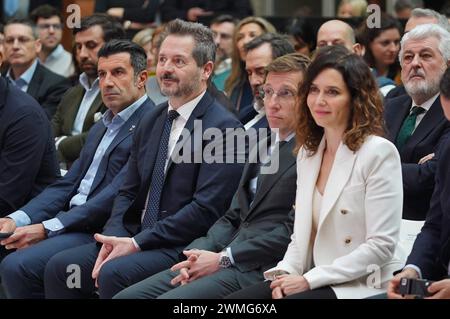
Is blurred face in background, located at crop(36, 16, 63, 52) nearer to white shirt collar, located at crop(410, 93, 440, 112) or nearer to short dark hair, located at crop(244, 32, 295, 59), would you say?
short dark hair, located at crop(244, 32, 295, 59)

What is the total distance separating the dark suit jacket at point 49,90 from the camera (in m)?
7.36

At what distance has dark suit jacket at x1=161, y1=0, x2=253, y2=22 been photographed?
9.19m

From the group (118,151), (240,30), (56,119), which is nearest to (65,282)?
(118,151)

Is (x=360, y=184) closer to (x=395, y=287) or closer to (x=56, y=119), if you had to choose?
(x=395, y=287)

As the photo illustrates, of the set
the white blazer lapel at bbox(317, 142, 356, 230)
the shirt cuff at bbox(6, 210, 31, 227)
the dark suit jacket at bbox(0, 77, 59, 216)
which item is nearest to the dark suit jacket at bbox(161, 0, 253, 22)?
the dark suit jacket at bbox(0, 77, 59, 216)

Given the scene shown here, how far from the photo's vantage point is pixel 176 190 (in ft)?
15.2

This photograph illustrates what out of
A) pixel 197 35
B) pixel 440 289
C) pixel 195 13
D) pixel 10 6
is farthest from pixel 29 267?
pixel 10 6

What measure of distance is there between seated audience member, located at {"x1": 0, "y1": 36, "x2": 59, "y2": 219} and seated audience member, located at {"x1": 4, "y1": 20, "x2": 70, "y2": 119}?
2.07m

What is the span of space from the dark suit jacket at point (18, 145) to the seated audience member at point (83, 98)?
2.99 feet

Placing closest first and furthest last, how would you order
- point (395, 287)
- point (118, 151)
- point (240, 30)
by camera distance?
1. point (395, 287)
2. point (118, 151)
3. point (240, 30)

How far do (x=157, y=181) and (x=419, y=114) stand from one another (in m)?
1.32

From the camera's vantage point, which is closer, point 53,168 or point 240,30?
point 53,168

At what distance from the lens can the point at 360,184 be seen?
12.0ft

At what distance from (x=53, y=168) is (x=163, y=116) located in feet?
2.90
